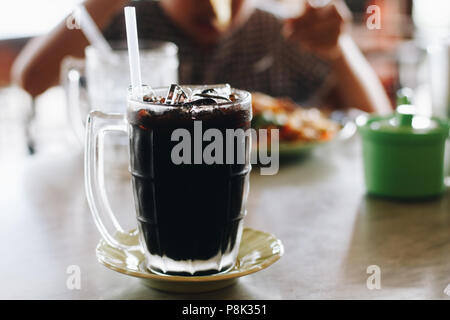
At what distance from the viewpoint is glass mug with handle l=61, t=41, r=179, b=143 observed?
4.38 feet

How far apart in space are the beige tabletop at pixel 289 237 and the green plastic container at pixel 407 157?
0.08ft

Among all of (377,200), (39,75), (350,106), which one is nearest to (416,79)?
(350,106)

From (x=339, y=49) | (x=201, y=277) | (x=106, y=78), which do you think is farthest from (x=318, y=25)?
(x=201, y=277)

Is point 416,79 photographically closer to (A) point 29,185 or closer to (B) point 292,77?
(B) point 292,77

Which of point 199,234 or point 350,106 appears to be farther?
point 350,106

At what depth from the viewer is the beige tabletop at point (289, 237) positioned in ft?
2.45

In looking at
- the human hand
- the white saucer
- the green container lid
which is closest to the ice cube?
the white saucer

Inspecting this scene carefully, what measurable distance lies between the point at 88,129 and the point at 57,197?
397 millimetres

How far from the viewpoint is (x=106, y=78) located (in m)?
1.42

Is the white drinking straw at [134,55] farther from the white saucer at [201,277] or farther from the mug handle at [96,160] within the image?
the white saucer at [201,277]

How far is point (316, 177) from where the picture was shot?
48.9 inches

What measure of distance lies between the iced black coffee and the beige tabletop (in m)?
0.05
